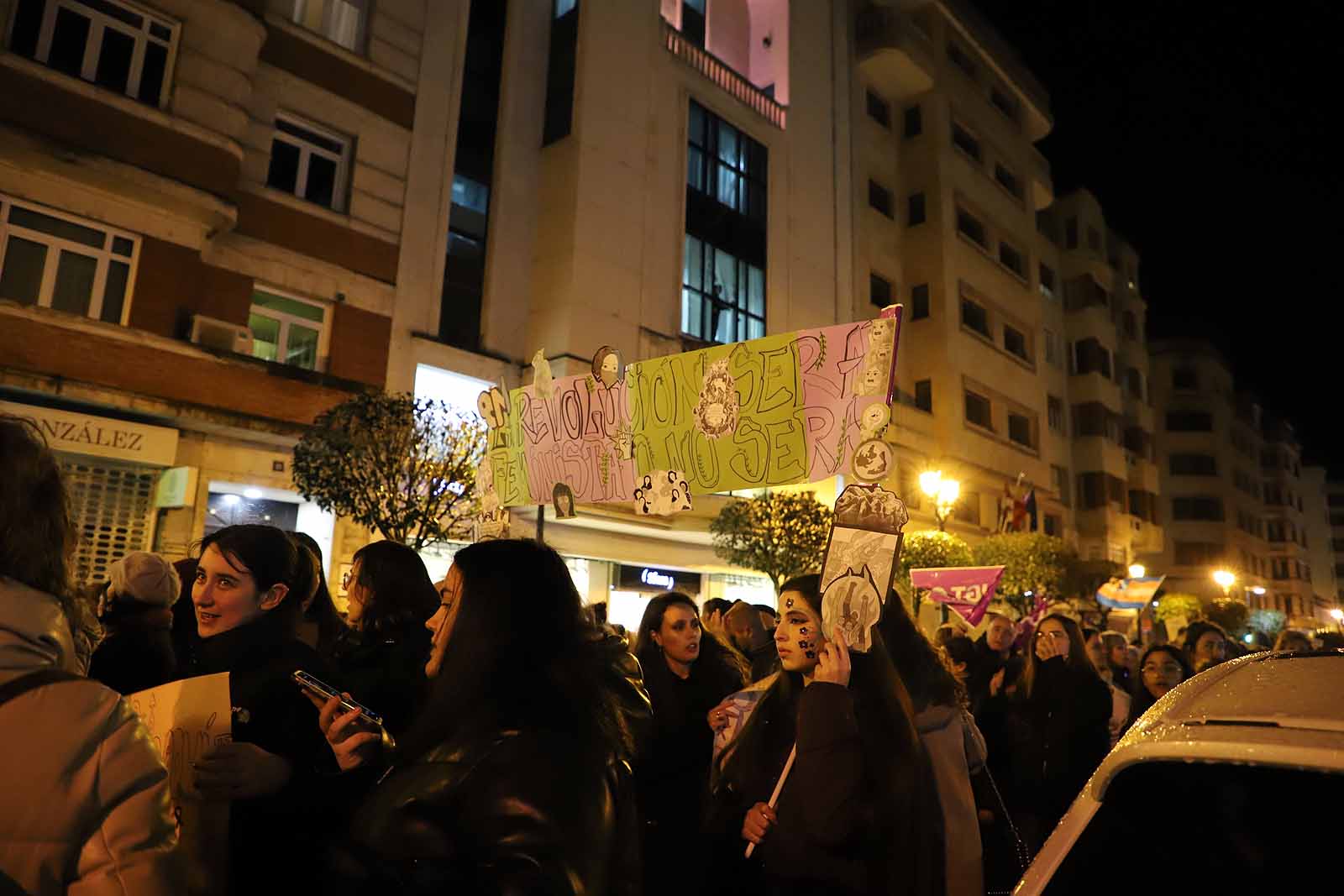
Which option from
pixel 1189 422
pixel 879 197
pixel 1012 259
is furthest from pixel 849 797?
pixel 1189 422

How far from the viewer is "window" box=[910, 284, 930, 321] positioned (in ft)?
94.4

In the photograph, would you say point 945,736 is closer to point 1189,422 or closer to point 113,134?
point 113,134

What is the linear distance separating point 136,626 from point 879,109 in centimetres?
3016

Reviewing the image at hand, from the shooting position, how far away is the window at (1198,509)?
168 ft

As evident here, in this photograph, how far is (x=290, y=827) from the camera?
237 cm

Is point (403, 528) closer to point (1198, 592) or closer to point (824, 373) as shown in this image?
point (824, 373)

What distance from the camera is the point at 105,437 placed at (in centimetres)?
1176

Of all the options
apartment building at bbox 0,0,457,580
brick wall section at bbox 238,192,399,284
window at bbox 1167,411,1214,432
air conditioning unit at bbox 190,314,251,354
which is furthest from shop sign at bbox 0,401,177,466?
window at bbox 1167,411,1214,432

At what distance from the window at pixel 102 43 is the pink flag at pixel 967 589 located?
12873 millimetres

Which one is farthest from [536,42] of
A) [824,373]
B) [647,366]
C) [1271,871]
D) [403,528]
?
[1271,871]

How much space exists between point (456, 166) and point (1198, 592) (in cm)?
4648

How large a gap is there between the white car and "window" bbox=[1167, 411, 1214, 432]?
5940 centimetres

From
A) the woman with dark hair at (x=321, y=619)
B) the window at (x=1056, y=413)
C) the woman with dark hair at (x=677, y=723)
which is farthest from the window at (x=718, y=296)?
the window at (x=1056, y=413)

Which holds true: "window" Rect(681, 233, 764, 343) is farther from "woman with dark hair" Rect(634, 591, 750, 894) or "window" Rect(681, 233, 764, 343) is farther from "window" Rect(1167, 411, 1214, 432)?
"window" Rect(1167, 411, 1214, 432)
